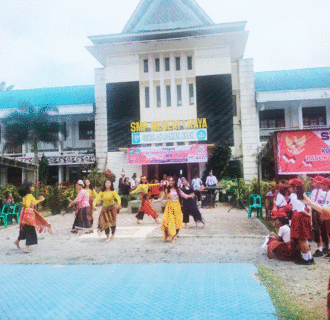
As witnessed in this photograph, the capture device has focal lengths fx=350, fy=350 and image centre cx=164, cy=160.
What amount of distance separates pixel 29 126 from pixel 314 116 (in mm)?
19974

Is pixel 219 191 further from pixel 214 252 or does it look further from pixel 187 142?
pixel 214 252

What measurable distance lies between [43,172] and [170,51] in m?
12.0

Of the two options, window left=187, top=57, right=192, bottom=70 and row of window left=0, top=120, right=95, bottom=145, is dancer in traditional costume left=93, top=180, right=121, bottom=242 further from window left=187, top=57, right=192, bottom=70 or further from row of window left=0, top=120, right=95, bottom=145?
row of window left=0, top=120, right=95, bottom=145

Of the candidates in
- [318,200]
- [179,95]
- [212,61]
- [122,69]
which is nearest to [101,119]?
[122,69]

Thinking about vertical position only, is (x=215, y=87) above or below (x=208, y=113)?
above

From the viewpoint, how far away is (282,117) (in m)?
25.4

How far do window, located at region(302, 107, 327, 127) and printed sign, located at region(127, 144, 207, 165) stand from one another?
8.49 meters

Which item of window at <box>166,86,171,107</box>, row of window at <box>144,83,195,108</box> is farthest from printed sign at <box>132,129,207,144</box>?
window at <box>166,86,171,107</box>

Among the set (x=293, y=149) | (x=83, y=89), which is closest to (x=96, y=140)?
(x=83, y=89)

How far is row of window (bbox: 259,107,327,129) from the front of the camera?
Result: 25.1 metres

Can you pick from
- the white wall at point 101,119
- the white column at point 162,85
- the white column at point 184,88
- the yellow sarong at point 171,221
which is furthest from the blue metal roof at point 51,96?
the yellow sarong at point 171,221

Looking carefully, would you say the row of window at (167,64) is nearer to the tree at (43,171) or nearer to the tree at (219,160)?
the tree at (219,160)

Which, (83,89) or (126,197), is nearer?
(126,197)

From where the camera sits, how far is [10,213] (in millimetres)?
12898
